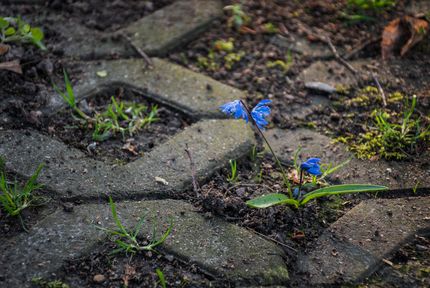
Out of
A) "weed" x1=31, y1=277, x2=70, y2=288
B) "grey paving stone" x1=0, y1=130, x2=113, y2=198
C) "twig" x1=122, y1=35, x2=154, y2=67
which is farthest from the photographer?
"twig" x1=122, y1=35, x2=154, y2=67

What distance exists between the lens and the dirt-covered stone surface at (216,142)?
181 centimetres

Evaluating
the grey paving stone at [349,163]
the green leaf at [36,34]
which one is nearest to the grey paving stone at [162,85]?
the green leaf at [36,34]

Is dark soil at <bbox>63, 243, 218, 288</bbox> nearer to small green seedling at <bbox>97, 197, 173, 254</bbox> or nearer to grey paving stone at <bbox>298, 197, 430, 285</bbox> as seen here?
small green seedling at <bbox>97, 197, 173, 254</bbox>

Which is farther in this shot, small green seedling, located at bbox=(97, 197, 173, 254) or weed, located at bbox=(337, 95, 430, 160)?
weed, located at bbox=(337, 95, 430, 160)

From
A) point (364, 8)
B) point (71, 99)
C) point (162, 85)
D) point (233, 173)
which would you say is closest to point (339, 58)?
point (364, 8)

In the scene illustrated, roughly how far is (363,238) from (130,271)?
778 millimetres

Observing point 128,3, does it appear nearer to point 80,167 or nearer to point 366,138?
point 80,167

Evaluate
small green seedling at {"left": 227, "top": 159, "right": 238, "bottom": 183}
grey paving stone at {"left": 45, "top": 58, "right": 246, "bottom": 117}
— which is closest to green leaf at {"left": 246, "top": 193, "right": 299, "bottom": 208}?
small green seedling at {"left": 227, "top": 159, "right": 238, "bottom": 183}

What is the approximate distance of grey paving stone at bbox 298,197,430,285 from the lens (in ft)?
5.89

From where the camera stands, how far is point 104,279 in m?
1.74

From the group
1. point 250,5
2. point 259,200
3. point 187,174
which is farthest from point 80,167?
point 250,5

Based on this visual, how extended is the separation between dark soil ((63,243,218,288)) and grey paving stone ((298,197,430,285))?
1.10 ft

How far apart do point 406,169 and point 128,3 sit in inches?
73.1

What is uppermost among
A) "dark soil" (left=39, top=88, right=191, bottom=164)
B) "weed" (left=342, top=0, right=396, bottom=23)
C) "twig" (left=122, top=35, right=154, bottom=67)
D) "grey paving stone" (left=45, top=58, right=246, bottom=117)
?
"weed" (left=342, top=0, right=396, bottom=23)
